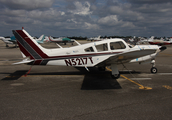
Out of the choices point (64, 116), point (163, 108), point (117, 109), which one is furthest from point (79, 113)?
point (163, 108)

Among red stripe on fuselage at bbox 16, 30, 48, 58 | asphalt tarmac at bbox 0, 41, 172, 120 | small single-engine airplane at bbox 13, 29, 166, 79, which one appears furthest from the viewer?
red stripe on fuselage at bbox 16, 30, 48, 58

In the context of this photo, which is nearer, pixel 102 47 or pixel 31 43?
pixel 102 47

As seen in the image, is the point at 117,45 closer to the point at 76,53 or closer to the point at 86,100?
the point at 76,53

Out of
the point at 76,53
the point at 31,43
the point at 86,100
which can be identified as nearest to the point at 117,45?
the point at 76,53

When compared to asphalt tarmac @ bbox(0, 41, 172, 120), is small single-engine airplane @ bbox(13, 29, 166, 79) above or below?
above

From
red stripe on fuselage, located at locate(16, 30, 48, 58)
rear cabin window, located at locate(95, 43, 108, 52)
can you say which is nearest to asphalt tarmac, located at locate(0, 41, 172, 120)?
red stripe on fuselage, located at locate(16, 30, 48, 58)

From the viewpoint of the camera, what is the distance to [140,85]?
266 inches

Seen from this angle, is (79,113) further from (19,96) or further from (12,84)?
(12,84)

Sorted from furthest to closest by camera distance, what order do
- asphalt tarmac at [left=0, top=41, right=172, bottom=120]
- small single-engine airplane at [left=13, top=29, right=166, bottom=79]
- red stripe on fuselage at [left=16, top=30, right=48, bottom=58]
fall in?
red stripe on fuselage at [left=16, top=30, right=48, bottom=58] < small single-engine airplane at [left=13, top=29, right=166, bottom=79] < asphalt tarmac at [left=0, top=41, right=172, bottom=120]

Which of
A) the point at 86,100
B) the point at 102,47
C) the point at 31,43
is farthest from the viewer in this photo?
the point at 31,43

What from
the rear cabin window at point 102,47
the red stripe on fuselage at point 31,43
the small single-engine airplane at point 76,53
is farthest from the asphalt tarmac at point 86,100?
the rear cabin window at point 102,47

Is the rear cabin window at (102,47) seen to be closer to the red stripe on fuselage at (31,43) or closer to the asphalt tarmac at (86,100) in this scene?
the asphalt tarmac at (86,100)

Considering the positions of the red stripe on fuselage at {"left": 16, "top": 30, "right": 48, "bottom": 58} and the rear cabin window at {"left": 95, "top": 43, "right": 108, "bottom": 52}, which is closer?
the rear cabin window at {"left": 95, "top": 43, "right": 108, "bottom": 52}

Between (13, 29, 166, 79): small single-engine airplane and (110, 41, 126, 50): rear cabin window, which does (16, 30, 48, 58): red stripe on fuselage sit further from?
(110, 41, 126, 50): rear cabin window
